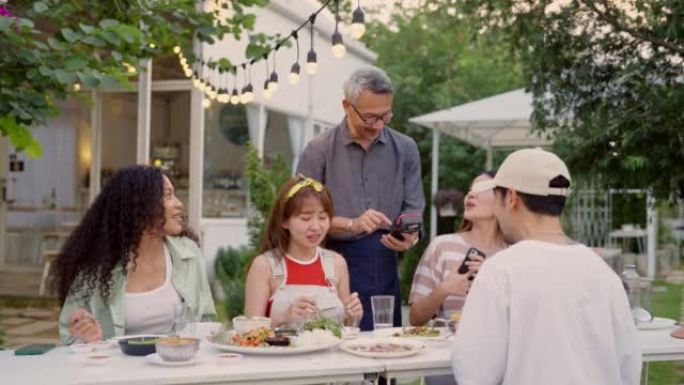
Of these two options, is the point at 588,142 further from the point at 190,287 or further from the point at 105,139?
the point at 105,139

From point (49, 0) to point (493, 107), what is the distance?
7647mm

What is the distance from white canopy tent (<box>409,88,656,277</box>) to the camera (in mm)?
10438

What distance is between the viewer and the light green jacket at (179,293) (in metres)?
2.92

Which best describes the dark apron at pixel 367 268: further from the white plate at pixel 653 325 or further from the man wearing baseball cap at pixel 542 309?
the man wearing baseball cap at pixel 542 309

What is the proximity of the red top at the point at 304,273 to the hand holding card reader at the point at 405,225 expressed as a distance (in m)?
0.36

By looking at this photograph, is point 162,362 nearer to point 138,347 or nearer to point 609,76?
point 138,347

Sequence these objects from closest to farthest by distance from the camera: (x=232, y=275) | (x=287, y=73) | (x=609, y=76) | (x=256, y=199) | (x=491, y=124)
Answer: (x=609, y=76) < (x=256, y=199) < (x=232, y=275) < (x=287, y=73) < (x=491, y=124)

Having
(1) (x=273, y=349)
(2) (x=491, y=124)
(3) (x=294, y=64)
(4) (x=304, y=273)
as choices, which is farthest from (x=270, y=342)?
(2) (x=491, y=124)

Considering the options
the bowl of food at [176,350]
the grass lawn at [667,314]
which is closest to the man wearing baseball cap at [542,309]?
the bowl of food at [176,350]

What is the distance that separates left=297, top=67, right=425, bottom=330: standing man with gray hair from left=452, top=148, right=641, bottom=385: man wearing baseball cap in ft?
3.97

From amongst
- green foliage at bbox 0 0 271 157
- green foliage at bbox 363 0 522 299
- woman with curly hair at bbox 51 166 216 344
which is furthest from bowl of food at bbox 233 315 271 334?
green foliage at bbox 363 0 522 299

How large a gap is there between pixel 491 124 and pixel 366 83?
26.0ft

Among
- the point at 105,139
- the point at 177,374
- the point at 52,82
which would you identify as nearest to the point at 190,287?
the point at 177,374

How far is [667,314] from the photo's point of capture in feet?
27.6
